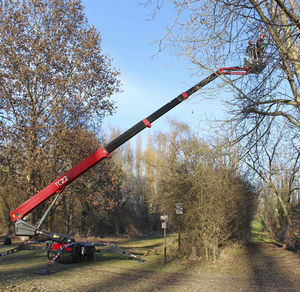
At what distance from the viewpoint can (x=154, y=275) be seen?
9453mm

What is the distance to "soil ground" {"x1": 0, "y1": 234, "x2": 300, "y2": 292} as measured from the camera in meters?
7.55

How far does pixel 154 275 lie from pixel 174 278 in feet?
2.41

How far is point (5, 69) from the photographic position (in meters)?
15.7

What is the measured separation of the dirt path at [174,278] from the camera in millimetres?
7453

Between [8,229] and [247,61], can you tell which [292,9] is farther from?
[8,229]

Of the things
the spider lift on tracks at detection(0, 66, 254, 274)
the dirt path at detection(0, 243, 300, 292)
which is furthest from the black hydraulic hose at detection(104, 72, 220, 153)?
the dirt path at detection(0, 243, 300, 292)

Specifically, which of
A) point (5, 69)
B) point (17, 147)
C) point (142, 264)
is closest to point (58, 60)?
point (5, 69)

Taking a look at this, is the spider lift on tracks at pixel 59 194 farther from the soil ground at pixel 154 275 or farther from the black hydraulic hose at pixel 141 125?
the soil ground at pixel 154 275

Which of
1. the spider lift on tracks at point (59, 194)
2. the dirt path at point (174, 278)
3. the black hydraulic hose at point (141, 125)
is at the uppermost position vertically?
the black hydraulic hose at point (141, 125)

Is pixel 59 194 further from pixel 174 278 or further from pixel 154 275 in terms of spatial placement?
pixel 174 278

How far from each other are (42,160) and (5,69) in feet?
17.5

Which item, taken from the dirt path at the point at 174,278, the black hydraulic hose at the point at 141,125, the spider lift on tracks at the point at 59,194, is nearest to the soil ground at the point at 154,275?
the dirt path at the point at 174,278

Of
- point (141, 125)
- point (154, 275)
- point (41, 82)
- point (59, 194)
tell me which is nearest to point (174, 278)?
point (154, 275)

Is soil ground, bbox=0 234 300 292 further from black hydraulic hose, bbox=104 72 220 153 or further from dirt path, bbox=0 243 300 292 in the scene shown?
black hydraulic hose, bbox=104 72 220 153
